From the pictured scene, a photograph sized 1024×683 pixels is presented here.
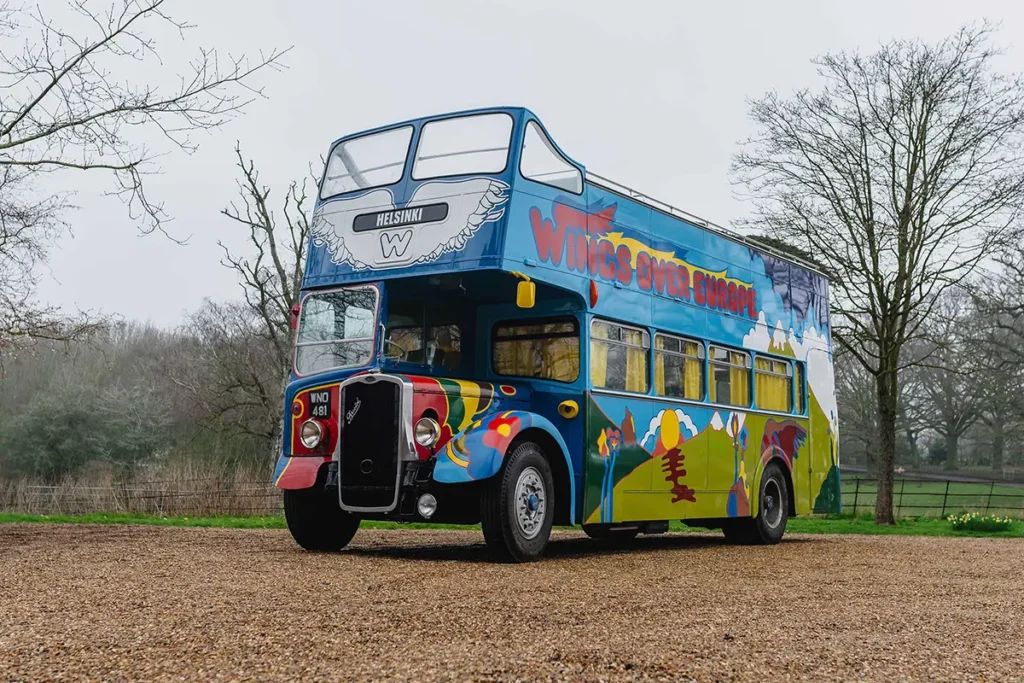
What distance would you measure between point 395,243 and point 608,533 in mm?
5827

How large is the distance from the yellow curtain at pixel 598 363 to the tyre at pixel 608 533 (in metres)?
2.04

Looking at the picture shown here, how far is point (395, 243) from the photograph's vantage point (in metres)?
10.4

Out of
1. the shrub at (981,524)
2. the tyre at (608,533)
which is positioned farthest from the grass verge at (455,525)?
the tyre at (608,533)

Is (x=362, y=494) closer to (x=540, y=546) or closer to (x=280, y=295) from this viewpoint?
(x=540, y=546)

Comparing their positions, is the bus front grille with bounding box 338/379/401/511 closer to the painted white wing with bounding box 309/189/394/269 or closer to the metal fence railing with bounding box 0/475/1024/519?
the painted white wing with bounding box 309/189/394/269

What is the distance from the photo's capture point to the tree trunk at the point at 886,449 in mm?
22938

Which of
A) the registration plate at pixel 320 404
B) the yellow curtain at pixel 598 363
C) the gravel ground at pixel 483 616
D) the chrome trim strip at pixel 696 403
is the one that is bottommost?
the gravel ground at pixel 483 616

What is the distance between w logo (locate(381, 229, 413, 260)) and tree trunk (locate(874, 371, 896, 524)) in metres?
15.1

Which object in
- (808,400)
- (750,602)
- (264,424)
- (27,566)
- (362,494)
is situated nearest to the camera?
(750,602)

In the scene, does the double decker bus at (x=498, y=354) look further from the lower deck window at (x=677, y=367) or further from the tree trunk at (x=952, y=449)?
the tree trunk at (x=952, y=449)

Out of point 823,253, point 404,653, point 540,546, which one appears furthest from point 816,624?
point 823,253

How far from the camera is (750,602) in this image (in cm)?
744

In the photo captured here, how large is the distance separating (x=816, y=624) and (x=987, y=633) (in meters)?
0.97

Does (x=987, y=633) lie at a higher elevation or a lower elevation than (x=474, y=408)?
lower
